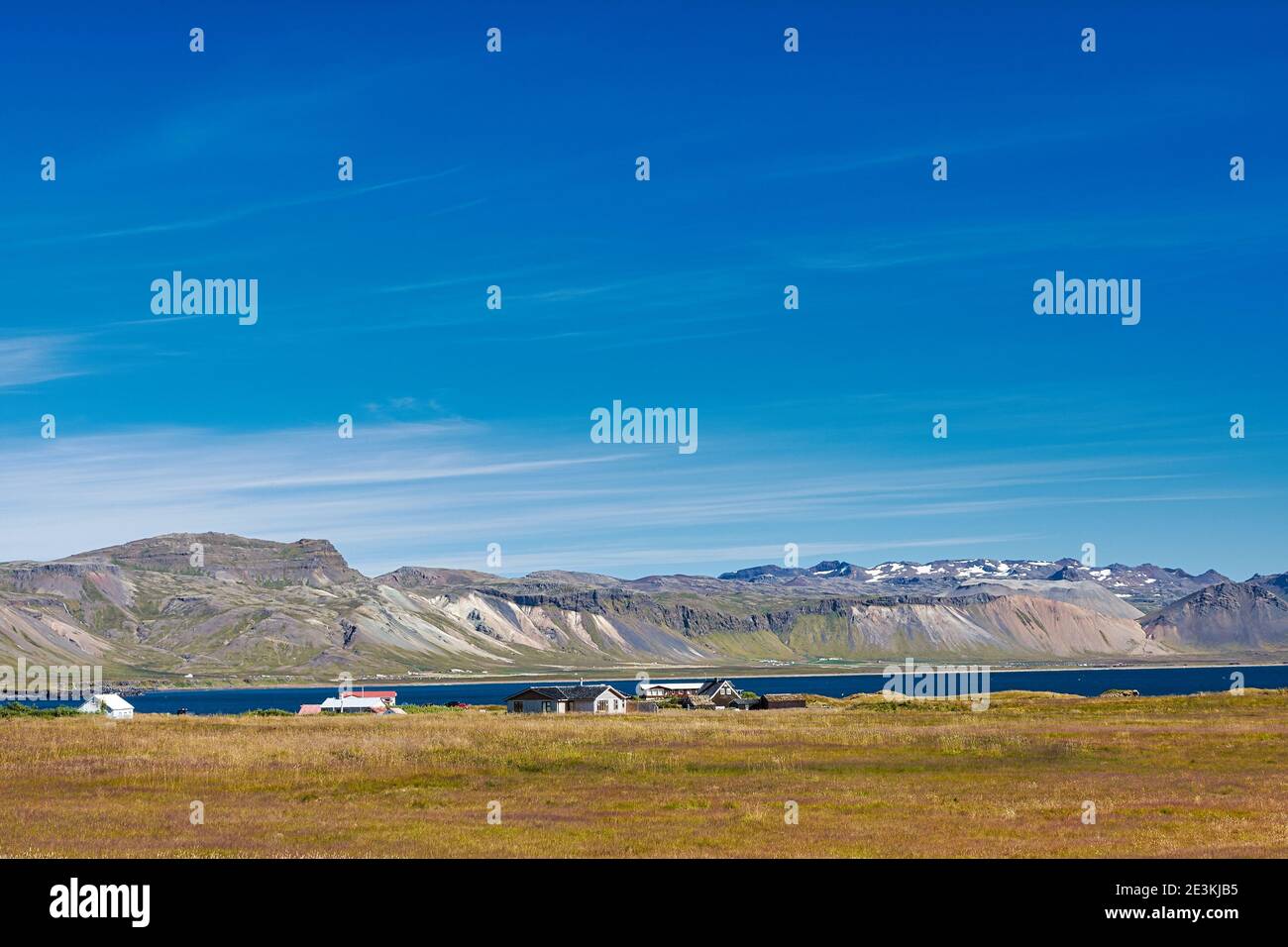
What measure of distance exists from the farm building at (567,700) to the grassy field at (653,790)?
51.1 m

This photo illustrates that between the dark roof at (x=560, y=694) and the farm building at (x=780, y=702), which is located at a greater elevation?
the dark roof at (x=560, y=694)

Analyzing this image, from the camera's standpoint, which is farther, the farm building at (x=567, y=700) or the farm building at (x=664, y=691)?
the farm building at (x=664, y=691)

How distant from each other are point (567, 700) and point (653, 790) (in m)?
87.1

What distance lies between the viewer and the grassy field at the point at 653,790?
28.4 metres

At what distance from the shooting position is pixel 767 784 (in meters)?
42.3

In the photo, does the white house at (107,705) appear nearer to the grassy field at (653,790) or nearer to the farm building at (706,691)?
the grassy field at (653,790)

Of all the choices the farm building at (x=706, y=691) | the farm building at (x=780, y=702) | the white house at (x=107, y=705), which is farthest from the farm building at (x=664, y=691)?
the white house at (x=107, y=705)

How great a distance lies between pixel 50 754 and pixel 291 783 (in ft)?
51.5

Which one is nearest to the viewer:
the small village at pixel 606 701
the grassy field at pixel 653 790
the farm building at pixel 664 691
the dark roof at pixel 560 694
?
the grassy field at pixel 653 790

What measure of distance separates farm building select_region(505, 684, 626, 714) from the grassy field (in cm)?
5106

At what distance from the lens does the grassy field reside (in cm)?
2844

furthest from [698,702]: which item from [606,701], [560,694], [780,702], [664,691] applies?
[560,694]
